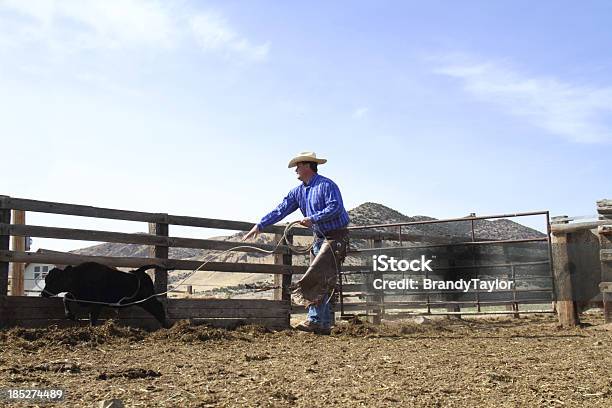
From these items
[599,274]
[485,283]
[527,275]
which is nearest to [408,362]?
[599,274]

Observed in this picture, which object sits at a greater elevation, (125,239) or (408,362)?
(125,239)

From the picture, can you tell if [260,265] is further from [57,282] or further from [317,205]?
[57,282]

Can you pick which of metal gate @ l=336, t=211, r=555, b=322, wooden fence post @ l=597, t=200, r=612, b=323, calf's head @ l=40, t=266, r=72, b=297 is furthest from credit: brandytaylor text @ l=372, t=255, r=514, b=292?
calf's head @ l=40, t=266, r=72, b=297

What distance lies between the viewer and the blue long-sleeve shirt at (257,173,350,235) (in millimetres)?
7000

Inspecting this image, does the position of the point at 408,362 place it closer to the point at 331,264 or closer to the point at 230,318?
the point at 331,264

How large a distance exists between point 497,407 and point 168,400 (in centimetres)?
165

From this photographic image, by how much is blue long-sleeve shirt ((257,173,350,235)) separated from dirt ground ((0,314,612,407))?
1222 mm

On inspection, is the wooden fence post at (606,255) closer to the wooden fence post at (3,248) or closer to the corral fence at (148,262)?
the corral fence at (148,262)

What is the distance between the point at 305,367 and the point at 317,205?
9.56 feet

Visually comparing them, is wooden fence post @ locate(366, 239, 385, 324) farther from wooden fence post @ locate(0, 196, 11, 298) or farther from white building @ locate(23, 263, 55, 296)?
white building @ locate(23, 263, 55, 296)

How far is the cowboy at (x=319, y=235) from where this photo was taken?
23.2 ft

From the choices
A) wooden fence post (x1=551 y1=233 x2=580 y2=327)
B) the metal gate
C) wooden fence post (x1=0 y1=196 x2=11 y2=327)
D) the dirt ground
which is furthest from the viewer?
the metal gate

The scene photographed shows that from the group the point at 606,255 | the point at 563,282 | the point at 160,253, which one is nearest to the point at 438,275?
the point at 563,282

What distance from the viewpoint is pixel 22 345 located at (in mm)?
5547
